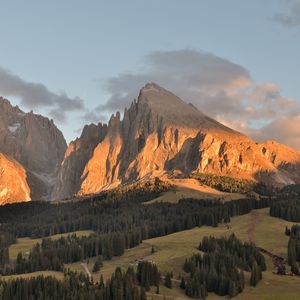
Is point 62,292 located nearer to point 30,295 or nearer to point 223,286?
point 30,295

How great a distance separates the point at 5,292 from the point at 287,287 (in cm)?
9262

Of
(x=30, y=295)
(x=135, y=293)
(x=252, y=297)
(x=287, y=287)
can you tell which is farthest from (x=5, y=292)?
(x=287, y=287)

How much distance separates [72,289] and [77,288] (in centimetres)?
190

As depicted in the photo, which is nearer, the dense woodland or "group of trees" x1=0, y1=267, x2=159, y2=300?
"group of trees" x1=0, y1=267, x2=159, y2=300

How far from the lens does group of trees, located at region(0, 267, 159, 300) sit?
179 meters

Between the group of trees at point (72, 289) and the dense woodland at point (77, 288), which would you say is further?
the dense woodland at point (77, 288)

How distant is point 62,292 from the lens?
604ft

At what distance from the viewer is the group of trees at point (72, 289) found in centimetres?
17938

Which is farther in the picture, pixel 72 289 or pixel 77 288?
pixel 77 288

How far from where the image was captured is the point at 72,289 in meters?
186

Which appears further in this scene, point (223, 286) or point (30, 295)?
point (223, 286)

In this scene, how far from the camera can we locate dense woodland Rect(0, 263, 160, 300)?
589 feet

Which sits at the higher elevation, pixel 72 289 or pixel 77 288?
pixel 77 288

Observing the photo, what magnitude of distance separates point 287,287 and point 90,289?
6570 cm
